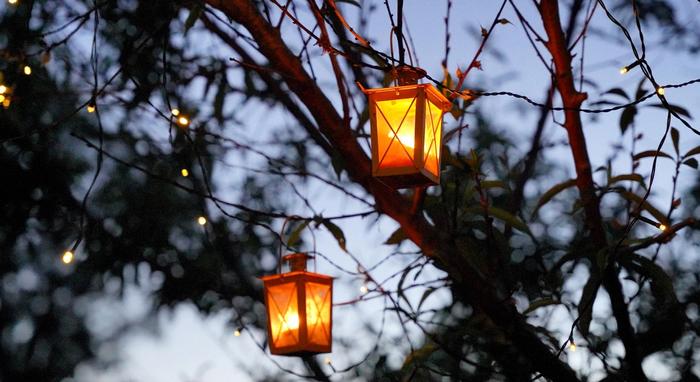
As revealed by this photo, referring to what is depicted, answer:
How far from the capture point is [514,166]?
3.81 m

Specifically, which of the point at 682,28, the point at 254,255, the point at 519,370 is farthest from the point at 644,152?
the point at 254,255

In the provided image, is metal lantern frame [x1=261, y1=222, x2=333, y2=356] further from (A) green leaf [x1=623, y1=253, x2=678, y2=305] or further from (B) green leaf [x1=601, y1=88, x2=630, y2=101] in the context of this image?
(B) green leaf [x1=601, y1=88, x2=630, y2=101]

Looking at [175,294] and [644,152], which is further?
[175,294]

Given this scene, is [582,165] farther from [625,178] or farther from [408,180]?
[408,180]

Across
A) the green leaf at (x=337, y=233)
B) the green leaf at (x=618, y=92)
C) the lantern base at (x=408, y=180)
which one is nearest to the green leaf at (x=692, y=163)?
the green leaf at (x=618, y=92)

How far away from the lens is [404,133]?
1.88m

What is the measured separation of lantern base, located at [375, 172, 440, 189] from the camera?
6.07 ft

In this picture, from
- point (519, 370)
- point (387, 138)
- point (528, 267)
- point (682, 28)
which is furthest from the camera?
point (528, 267)

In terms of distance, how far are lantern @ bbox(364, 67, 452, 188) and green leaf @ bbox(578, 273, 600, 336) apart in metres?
0.65

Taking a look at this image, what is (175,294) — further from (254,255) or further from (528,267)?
(528,267)

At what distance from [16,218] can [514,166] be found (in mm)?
2227

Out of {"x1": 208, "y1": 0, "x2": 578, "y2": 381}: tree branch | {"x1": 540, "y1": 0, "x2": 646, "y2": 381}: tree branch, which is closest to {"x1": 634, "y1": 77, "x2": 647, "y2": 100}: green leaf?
{"x1": 540, "y1": 0, "x2": 646, "y2": 381}: tree branch

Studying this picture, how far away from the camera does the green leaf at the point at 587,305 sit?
233cm

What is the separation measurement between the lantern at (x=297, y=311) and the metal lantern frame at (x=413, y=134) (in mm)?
759
